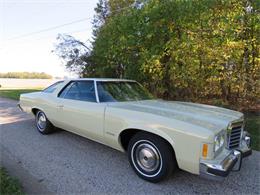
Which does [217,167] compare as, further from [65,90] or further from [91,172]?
[65,90]

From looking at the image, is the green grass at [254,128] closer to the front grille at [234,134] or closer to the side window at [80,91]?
the front grille at [234,134]

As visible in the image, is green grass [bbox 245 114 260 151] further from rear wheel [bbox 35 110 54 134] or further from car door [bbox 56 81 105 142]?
rear wheel [bbox 35 110 54 134]

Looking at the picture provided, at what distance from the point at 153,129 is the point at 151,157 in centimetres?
44

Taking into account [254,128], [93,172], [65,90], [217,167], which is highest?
[65,90]

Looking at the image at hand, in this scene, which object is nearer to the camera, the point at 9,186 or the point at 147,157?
the point at 9,186

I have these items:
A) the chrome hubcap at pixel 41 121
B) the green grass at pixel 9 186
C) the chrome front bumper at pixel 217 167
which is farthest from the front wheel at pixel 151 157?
the chrome hubcap at pixel 41 121

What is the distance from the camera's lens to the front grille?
9.11 feet

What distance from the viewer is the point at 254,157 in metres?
3.83

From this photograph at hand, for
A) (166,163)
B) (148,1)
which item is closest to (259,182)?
(166,163)

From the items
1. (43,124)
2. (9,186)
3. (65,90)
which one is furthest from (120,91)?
(9,186)

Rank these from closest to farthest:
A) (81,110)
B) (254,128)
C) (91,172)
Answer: (91,172), (81,110), (254,128)

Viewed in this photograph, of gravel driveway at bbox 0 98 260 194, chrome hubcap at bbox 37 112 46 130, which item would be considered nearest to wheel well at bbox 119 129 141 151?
gravel driveway at bbox 0 98 260 194

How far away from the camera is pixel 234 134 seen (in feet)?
9.50

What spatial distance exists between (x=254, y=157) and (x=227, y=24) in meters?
3.50
